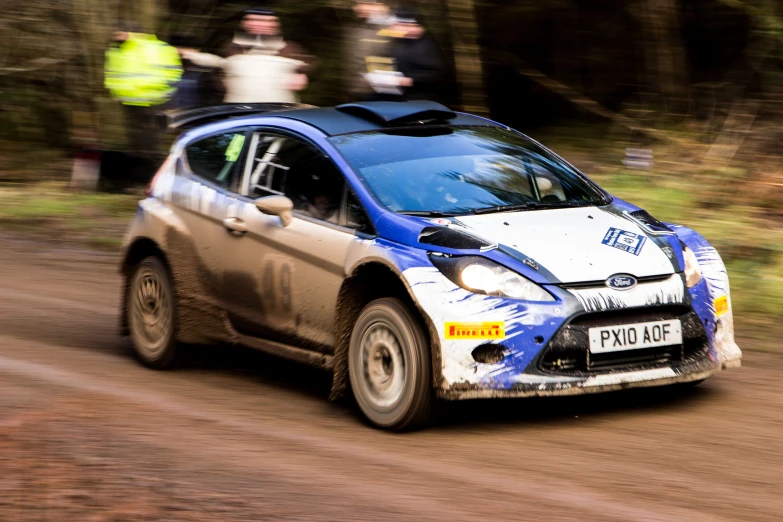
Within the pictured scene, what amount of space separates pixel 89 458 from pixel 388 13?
7.85 meters

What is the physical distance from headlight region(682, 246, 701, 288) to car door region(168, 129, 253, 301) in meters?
2.57

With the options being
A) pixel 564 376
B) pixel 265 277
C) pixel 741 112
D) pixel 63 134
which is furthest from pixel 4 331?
pixel 63 134

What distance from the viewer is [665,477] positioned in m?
5.21

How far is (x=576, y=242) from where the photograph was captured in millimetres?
6215

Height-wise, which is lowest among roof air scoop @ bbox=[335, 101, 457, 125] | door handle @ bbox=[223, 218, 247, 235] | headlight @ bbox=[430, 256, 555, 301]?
door handle @ bbox=[223, 218, 247, 235]

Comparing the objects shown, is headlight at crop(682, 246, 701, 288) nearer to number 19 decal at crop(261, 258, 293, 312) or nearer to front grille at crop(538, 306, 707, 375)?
front grille at crop(538, 306, 707, 375)

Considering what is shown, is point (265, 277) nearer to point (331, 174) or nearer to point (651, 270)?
point (331, 174)

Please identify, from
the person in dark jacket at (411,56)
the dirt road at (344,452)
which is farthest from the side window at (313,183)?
the person in dark jacket at (411,56)

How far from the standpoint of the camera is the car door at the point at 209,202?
7340mm

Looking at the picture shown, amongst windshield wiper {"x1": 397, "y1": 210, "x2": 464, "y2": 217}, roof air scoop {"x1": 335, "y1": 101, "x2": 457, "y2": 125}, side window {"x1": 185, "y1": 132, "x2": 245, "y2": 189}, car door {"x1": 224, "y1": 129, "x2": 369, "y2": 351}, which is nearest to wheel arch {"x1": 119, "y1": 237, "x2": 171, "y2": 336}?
side window {"x1": 185, "y1": 132, "x2": 245, "y2": 189}

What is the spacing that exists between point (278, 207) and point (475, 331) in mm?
1528

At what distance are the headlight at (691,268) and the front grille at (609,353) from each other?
173 mm

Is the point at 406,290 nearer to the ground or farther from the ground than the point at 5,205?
farther from the ground

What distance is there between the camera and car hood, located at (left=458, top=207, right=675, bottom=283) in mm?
6016
